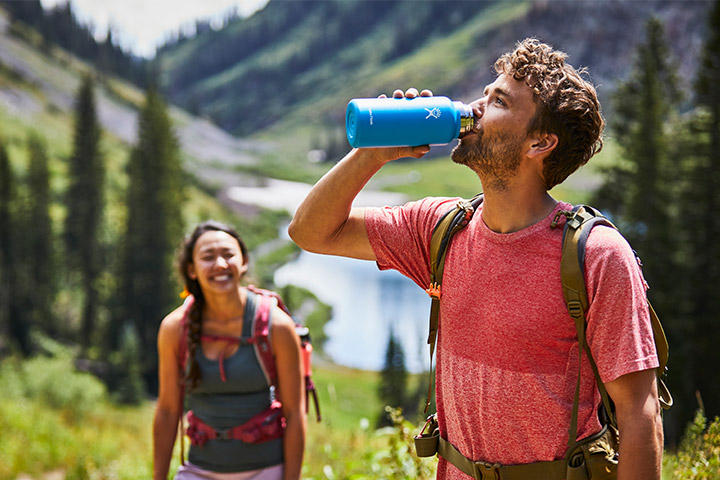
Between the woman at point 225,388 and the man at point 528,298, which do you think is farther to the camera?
the woman at point 225,388

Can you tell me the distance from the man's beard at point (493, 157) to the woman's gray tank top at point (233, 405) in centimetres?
203

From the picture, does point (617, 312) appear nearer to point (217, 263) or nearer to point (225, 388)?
point (225, 388)

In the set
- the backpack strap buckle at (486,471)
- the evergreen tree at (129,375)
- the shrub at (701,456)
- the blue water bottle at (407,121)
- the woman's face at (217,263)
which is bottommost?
the evergreen tree at (129,375)

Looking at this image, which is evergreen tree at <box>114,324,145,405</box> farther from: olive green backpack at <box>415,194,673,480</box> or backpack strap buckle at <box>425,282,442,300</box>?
olive green backpack at <box>415,194,673,480</box>

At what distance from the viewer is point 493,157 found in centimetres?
232

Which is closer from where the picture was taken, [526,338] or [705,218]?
[526,338]

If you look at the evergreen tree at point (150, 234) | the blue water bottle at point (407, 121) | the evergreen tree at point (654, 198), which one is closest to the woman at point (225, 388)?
the blue water bottle at point (407, 121)

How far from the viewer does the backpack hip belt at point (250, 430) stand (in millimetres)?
3840

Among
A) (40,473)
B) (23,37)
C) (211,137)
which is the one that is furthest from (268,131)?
(40,473)

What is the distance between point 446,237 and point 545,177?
39 centimetres

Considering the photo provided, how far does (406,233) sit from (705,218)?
31.8 metres

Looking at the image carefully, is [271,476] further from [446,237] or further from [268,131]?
[268,131]

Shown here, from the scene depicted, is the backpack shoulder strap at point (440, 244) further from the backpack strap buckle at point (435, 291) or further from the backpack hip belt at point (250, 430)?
the backpack hip belt at point (250, 430)

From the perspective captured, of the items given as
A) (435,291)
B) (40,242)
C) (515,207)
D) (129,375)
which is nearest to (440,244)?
(435,291)
